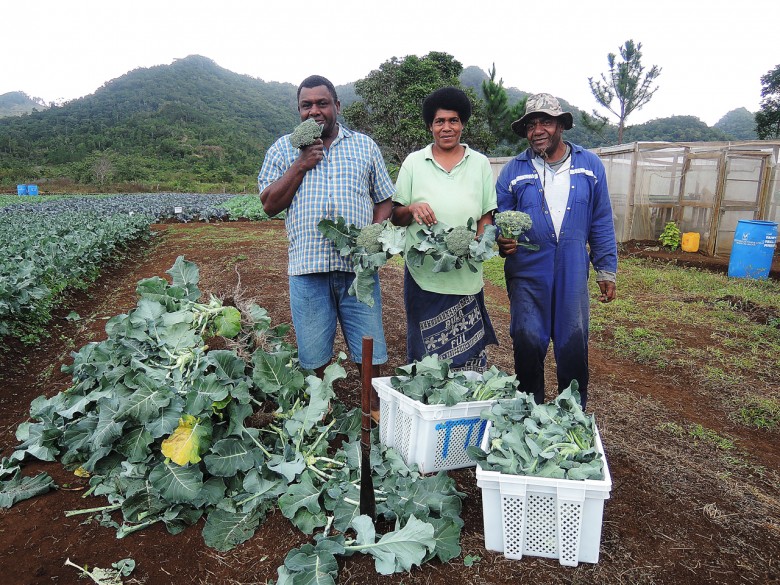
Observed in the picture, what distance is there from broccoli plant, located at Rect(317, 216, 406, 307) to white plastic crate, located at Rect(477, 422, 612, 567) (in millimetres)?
1028

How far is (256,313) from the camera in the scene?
3078 millimetres

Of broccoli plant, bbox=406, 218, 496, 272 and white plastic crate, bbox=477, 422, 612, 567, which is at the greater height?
broccoli plant, bbox=406, 218, 496, 272

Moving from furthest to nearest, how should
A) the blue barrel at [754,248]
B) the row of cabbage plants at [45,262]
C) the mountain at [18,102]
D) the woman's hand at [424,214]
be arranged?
the mountain at [18,102]
the blue barrel at [754,248]
the row of cabbage plants at [45,262]
the woman's hand at [424,214]

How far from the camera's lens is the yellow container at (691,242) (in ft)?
32.5

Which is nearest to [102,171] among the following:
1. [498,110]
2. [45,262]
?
[498,110]

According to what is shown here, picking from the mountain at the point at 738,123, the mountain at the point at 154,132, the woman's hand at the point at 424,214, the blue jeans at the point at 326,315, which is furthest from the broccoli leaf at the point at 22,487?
the mountain at the point at 738,123

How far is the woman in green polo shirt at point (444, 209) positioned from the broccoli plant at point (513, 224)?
153mm

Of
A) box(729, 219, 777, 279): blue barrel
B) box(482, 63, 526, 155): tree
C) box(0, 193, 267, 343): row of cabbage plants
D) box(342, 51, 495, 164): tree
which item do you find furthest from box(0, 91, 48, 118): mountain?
box(729, 219, 777, 279): blue barrel

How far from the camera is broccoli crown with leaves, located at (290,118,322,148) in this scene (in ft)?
7.95

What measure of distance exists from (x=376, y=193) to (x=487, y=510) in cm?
164

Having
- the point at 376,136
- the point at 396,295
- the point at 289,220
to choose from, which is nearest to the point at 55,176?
the point at 376,136

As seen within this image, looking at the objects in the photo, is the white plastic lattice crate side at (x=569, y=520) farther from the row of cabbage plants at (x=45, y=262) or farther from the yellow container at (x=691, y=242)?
the yellow container at (x=691, y=242)

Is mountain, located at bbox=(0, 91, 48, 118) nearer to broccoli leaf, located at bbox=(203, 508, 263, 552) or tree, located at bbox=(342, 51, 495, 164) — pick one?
tree, located at bbox=(342, 51, 495, 164)

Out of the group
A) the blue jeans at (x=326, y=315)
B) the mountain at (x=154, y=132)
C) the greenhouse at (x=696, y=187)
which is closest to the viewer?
the blue jeans at (x=326, y=315)
